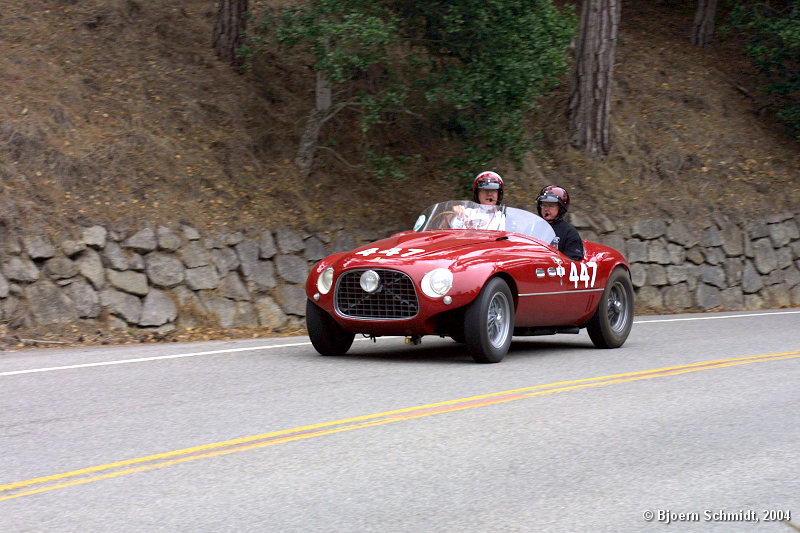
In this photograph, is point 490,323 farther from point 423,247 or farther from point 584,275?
point 584,275

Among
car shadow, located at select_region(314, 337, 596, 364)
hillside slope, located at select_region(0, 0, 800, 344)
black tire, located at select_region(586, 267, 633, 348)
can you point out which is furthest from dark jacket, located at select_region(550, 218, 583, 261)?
hillside slope, located at select_region(0, 0, 800, 344)

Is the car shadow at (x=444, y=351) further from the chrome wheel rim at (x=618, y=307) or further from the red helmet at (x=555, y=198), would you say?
the red helmet at (x=555, y=198)

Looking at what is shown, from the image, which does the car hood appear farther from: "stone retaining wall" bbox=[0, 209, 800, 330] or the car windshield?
"stone retaining wall" bbox=[0, 209, 800, 330]

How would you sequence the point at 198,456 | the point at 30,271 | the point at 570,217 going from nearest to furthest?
the point at 198,456 → the point at 30,271 → the point at 570,217

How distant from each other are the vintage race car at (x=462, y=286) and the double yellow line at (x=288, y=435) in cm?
120

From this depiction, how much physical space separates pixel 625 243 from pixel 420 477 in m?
15.3

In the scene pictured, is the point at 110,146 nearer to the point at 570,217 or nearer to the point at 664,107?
the point at 570,217

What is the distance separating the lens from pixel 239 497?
5164 millimetres

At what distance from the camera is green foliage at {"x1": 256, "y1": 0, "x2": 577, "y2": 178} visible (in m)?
15.7

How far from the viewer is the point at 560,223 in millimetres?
11602

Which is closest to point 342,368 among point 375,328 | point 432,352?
point 375,328

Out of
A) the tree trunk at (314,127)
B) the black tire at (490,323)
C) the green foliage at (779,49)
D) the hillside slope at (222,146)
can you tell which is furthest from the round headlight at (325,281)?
the green foliage at (779,49)

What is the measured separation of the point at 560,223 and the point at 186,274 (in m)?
5.77

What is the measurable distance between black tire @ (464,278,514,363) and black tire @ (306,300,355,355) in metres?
1.43
